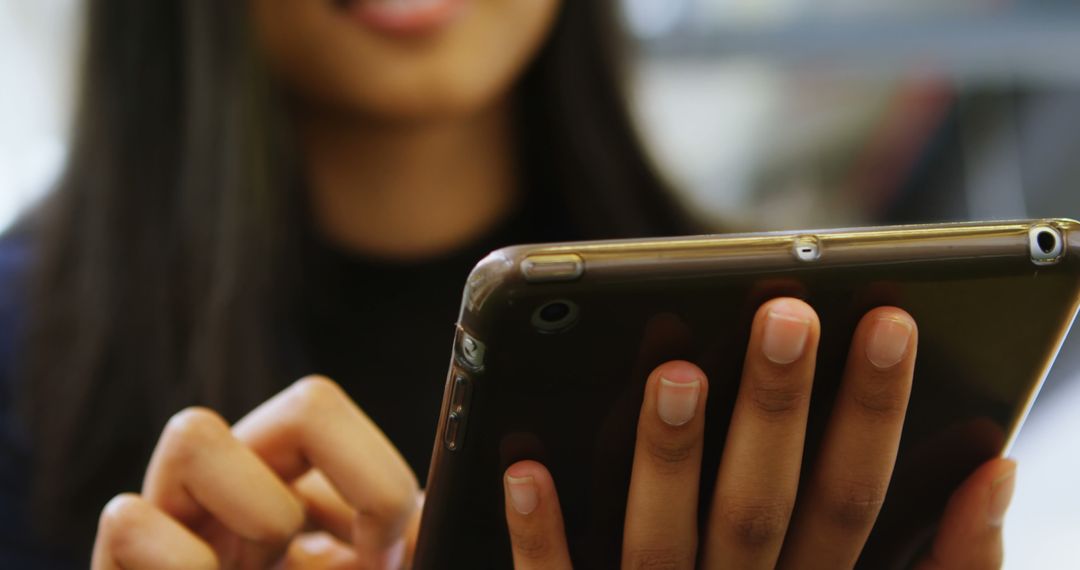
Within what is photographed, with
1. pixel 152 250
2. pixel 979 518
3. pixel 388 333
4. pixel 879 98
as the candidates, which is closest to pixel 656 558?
pixel 979 518

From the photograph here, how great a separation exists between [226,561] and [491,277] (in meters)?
0.25

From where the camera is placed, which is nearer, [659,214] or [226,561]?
[226,561]

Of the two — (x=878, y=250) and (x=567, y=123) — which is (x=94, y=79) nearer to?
(x=567, y=123)

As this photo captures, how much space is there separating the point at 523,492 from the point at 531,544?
3cm

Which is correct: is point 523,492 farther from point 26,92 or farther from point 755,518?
point 26,92

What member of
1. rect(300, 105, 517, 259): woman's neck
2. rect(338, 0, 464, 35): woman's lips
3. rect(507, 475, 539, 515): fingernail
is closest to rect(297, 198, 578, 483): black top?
rect(300, 105, 517, 259): woman's neck

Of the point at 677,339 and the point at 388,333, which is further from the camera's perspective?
the point at 388,333

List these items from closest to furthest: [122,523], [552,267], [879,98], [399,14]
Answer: [552,267], [122,523], [399,14], [879,98]

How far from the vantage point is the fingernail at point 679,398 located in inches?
13.3

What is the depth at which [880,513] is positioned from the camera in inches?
17.1

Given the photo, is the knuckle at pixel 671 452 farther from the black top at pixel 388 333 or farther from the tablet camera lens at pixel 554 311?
the black top at pixel 388 333

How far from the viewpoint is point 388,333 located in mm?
813

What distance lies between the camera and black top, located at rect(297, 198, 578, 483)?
788mm

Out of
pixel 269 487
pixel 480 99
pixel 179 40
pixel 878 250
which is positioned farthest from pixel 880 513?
pixel 179 40
